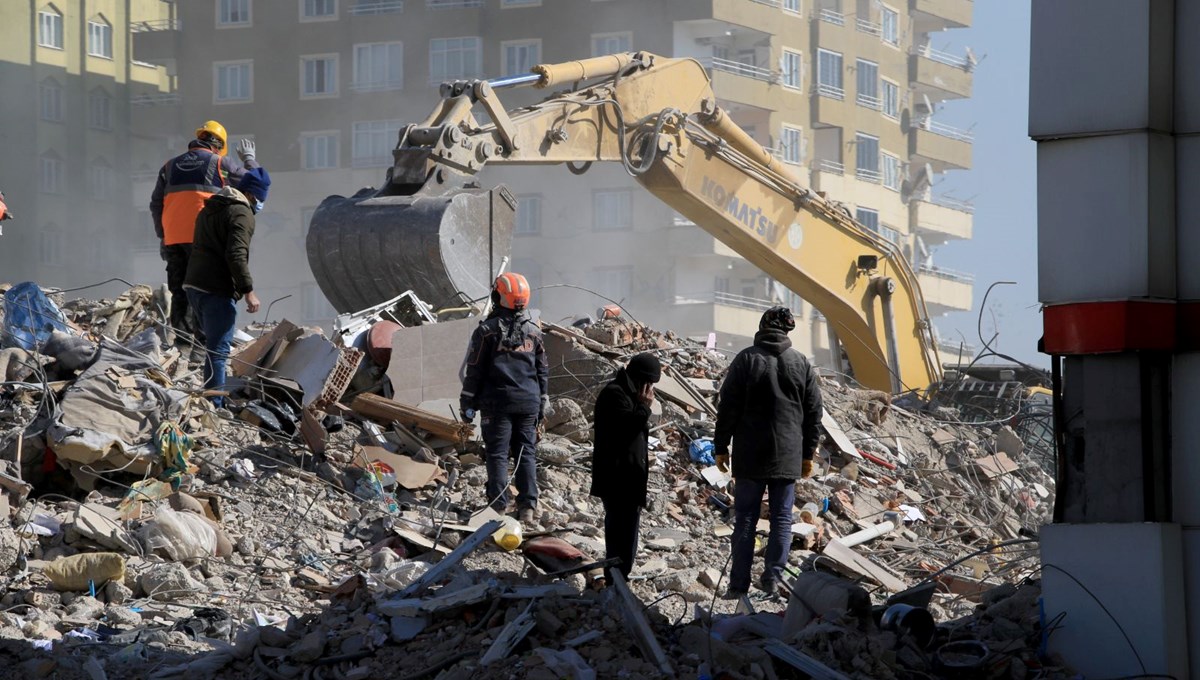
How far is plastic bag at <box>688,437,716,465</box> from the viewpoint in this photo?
12.7m

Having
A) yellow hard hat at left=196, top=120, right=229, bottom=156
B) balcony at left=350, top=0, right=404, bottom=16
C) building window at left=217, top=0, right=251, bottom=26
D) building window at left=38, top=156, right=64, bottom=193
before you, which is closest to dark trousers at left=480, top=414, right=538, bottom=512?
yellow hard hat at left=196, top=120, right=229, bottom=156

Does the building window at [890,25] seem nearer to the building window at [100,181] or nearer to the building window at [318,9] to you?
the building window at [318,9]

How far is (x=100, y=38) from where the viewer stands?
192ft

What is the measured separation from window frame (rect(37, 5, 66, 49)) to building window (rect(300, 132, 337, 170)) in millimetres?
9087

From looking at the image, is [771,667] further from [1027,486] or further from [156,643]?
[1027,486]

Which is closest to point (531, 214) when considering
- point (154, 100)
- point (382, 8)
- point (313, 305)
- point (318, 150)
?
point (313, 305)

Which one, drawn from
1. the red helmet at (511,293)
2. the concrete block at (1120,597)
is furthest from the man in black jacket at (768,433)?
the concrete block at (1120,597)

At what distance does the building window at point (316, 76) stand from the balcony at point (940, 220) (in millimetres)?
22259

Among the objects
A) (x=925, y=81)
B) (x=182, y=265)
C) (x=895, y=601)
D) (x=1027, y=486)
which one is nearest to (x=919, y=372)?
(x=1027, y=486)

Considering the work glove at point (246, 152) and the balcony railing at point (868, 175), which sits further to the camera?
the balcony railing at point (868, 175)

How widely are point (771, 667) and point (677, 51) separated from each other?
1892 inches

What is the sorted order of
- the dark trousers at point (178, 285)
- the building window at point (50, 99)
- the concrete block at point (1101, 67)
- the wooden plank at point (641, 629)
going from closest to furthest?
the wooden plank at point (641, 629) < the concrete block at point (1101, 67) < the dark trousers at point (178, 285) < the building window at point (50, 99)

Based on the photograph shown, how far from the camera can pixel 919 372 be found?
705 inches

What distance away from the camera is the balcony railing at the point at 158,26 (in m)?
56.9
